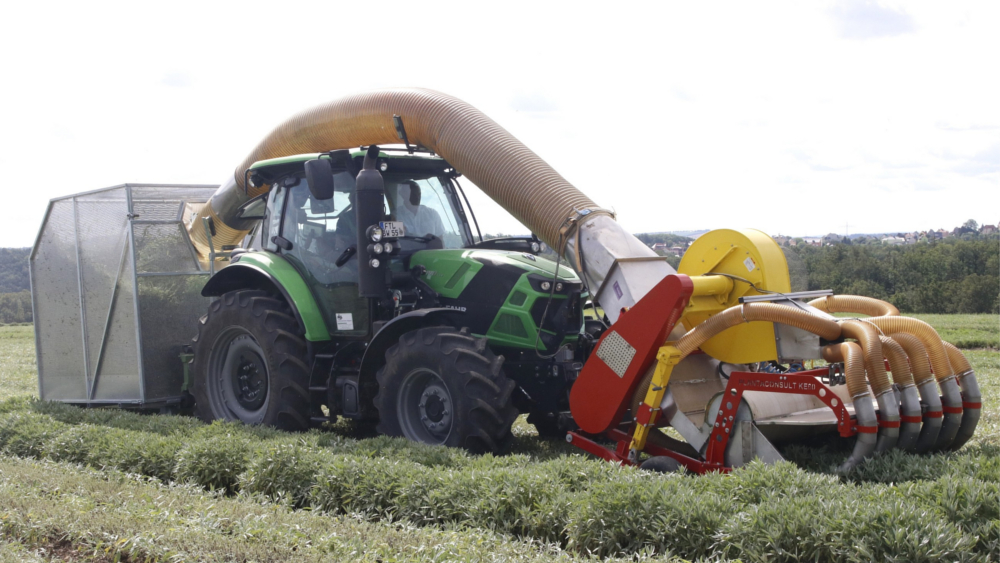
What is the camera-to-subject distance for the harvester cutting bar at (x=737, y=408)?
14.9 feet

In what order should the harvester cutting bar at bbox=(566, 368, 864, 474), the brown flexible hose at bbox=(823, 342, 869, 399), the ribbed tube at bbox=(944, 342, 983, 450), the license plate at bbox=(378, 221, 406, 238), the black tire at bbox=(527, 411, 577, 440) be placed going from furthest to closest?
the black tire at bbox=(527, 411, 577, 440)
the license plate at bbox=(378, 221, 406, 238)
the ribbed tube at bbox=(944, 342, 983, 450)
the harvester cutting bar at bbox=(566, 368, 864, 474)
the brown flexible hose at bbox=(823, 342, 869, 399)

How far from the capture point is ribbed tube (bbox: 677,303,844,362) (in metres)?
4.68

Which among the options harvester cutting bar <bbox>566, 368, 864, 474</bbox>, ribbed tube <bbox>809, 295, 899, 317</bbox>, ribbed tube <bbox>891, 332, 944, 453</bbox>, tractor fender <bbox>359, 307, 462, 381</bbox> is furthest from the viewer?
tractor fender <bbox>359, 307, 462, 381</bbox>

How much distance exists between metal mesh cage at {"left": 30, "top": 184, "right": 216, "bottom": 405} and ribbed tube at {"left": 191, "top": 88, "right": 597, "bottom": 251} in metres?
1.91

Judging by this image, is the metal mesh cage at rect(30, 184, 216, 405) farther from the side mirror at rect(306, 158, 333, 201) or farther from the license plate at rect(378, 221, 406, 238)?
the license plate at rect(378, 221, 406, 238)

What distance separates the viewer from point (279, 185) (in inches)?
303

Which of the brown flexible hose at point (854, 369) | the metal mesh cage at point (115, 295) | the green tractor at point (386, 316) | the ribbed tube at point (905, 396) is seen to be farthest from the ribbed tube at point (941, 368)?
the metal mesh cage at point (115, 295)

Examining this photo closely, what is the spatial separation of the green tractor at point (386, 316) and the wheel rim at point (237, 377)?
0.01 meters

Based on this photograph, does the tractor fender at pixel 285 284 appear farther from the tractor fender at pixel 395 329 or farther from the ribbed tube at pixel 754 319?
the ribbed tube at pixel 754 319

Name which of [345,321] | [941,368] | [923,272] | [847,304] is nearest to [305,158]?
[345,321]

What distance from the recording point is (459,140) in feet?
21.5

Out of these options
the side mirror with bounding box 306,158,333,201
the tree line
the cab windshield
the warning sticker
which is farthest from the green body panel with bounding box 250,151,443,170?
the tree line

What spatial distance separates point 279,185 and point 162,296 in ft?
6.74

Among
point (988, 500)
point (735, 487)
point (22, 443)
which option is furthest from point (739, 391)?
point (22, 443)
